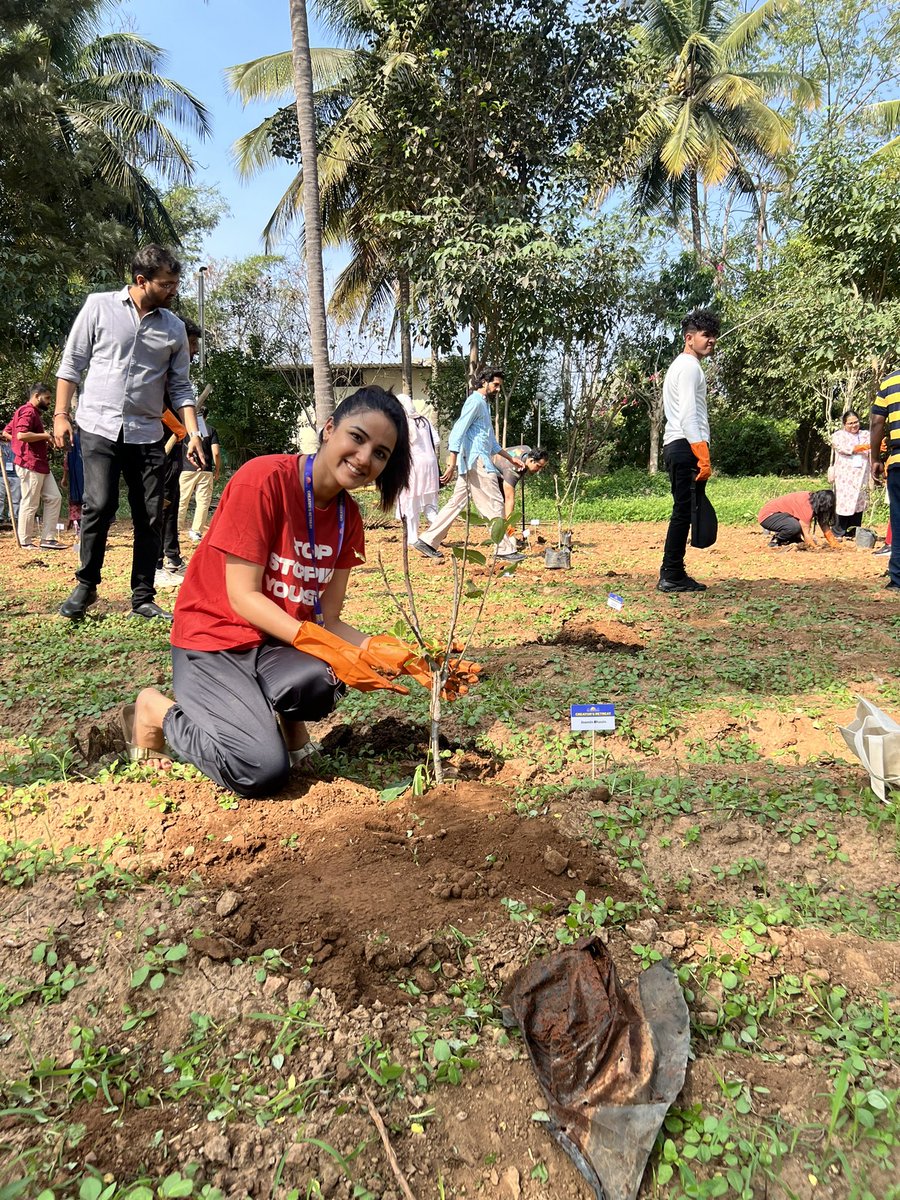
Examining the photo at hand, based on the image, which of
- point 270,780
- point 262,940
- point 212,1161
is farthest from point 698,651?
point 212,1161

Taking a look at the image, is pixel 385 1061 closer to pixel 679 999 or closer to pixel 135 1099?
pixel 135 1099

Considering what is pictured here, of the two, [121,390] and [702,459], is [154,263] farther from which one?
[702,459]

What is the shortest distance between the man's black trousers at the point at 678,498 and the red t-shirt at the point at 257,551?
3250mm

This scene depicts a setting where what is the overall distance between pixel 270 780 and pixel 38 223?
1516cm

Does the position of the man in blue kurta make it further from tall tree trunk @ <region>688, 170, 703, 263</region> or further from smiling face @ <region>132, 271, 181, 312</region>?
tall tree trunk @ <region>688, 170, 703, 263</region>

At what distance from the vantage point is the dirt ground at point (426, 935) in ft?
4.14

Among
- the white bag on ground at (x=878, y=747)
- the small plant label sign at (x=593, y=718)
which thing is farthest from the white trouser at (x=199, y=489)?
the white bag on ground at (x=878, y=747)

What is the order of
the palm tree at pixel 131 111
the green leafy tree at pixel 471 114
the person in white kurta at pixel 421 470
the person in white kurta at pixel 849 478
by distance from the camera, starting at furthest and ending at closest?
the palm tree at pixel 131 111
the green leafy tree at pixel 471 114
the person in white kurta at pixel 849 478
the person in white kurta at pixel 421 470

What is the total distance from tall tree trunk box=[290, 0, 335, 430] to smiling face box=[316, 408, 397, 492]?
18.2 feet

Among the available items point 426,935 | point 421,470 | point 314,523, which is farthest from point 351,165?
point 426,935

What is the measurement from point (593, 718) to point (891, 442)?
13.2ft

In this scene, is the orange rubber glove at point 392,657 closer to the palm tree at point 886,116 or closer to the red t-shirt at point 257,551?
the red t-shirt at point 257,551

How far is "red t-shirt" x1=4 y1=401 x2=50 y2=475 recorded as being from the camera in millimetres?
7367

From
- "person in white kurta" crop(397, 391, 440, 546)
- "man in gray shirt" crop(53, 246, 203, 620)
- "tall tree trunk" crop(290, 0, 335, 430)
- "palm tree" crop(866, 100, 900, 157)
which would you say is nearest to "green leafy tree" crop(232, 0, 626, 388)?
"tall tree trunk" crop(290, 0, 335, 430)
